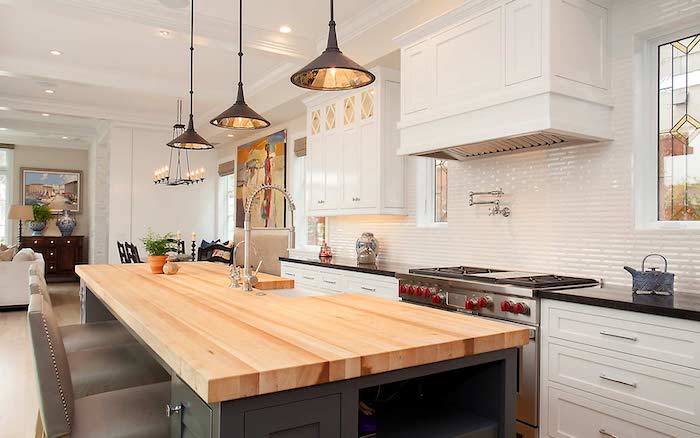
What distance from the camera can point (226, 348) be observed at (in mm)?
1312

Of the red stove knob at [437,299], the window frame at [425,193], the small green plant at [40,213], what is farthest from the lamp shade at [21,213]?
the red stove knob at [437,299]

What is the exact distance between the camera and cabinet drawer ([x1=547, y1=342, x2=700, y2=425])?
6.84ft

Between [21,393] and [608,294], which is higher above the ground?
[608,294]

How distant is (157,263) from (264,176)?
179 inches

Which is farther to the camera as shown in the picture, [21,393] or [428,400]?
[21,393]

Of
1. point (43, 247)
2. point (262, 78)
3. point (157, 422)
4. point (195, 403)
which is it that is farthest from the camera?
point (43, 247)

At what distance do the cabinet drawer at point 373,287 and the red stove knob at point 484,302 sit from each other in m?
0.84

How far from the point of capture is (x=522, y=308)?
2688 mm

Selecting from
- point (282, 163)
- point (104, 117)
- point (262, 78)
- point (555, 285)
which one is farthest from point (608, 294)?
point (104, 117)

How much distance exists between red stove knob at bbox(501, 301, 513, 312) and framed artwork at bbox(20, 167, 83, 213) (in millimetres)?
10710

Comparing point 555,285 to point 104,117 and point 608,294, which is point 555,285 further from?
point 104,117

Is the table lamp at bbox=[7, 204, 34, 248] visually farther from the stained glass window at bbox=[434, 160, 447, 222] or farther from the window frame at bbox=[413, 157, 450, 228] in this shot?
the stained glass window at bbox=[434, 160, 447, 222]

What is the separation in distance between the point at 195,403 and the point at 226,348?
0.48 feet

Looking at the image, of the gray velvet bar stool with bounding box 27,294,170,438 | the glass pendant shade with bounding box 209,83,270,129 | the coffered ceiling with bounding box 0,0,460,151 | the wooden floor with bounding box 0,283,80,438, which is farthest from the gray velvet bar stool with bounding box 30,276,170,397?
the coffered ceiling with bounding box 0,0,460,151
